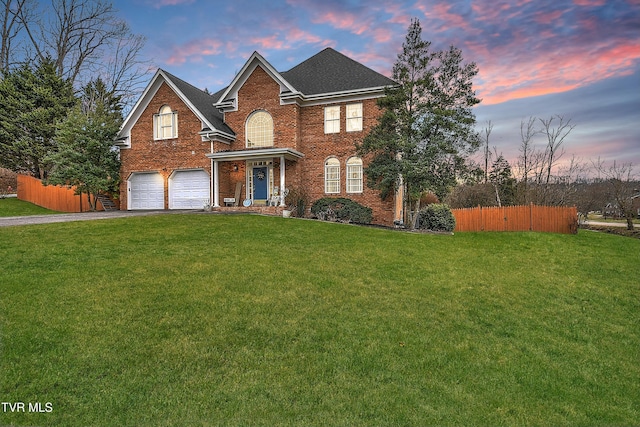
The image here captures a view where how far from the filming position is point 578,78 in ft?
50.2

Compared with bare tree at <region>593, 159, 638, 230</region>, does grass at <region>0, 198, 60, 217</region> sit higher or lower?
lower

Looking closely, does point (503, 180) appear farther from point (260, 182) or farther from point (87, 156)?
point (87, 156)

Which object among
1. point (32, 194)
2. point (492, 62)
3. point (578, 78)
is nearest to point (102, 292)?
point (492, 62)

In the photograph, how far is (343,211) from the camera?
18344mm

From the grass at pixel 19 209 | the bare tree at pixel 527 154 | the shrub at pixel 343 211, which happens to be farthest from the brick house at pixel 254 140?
the bare tree at pixel 527 154

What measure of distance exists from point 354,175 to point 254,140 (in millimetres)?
6778

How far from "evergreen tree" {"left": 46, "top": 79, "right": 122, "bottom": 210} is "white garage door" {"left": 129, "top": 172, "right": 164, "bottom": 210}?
1.25 meters

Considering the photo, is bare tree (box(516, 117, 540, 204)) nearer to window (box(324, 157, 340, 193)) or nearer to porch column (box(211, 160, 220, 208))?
window (box(324, 157, 340, 193))

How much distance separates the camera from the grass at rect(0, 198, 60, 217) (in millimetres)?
18984

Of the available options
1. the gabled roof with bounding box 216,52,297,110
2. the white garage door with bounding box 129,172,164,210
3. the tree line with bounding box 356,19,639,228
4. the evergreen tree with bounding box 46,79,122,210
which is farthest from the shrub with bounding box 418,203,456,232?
the evergreen tree with bounding box 46,79,122,210

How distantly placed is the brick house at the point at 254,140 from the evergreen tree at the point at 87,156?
2.73 feet

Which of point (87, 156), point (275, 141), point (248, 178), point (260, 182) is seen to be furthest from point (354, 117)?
point (87, 156)

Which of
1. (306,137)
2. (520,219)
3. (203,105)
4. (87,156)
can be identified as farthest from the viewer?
(203,105)

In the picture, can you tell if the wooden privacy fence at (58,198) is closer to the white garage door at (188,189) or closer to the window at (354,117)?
the white garage door at (188,189)
